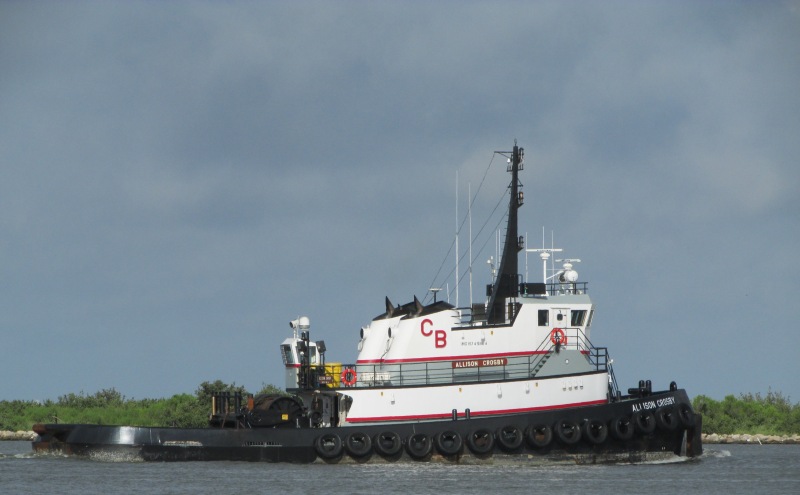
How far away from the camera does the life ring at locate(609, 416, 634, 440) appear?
3409 centimetres

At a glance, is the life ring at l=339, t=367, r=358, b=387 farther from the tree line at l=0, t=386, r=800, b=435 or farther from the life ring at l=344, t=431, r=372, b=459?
the tree line at l=0, t=386, r=800, b=435

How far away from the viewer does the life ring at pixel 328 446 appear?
115 ft

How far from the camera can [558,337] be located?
1384 inches

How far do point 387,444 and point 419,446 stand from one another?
2.90 feet

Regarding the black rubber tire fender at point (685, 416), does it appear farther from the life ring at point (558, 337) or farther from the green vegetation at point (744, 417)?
the green vegetation at point (744, 417)

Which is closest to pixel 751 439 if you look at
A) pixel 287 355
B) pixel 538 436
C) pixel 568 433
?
pixel 568 433

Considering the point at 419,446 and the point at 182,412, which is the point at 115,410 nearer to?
the point at 182,412

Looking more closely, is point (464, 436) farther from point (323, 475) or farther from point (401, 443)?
point (323, 475)

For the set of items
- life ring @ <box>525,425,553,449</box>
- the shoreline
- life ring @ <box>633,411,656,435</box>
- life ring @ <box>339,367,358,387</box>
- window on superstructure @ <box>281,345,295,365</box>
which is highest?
window on superstructure @ <box>281,345,295,365</box>

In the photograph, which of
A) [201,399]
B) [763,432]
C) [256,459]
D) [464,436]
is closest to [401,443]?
[464,436]

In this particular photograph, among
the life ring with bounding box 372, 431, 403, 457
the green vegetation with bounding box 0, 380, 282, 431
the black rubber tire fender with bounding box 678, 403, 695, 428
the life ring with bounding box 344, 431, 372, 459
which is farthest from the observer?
the green vegetation with bounding box 0, 380, 282, 431

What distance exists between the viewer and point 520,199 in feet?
120

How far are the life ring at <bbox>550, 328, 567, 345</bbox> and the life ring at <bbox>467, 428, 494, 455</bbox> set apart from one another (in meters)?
3.15

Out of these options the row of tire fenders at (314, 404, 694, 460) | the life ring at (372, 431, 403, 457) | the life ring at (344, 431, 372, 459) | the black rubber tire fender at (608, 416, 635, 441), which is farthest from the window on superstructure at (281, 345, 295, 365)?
the black rubber tire fender at (608, 416, 635, 441)
